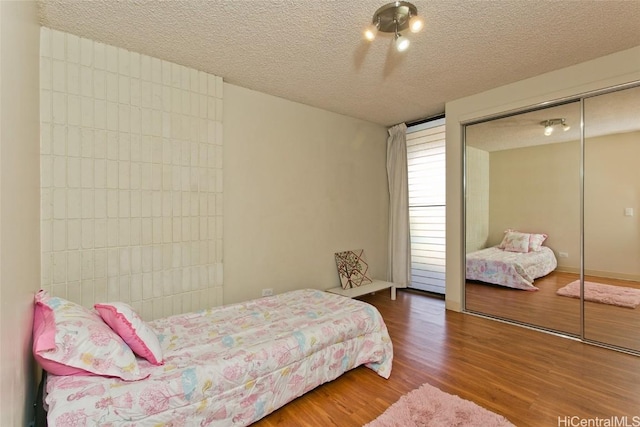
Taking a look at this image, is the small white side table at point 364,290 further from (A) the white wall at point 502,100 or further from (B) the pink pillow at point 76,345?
(B) the pink pillow at point 76,345

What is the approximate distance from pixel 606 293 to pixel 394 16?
3138 mm

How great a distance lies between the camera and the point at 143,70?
2514mm

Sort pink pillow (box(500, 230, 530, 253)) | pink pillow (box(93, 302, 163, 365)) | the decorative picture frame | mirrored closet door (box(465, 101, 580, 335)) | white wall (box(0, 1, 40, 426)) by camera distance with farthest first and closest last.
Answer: the decorative picture frame, pink pillow (box(500, 230, 530, 253)), mirrored closet door (box(465, 101, 580, 335)), pink pillow (box(93, 302, 163, 365)), white wall (box(0, 1, 40, 426))

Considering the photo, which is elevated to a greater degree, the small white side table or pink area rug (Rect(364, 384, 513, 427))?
the small white side table

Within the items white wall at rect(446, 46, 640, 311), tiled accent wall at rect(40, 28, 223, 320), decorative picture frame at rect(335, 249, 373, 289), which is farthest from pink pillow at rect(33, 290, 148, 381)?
white wall at rect(446, 46, 640, 311)

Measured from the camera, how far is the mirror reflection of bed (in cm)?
263

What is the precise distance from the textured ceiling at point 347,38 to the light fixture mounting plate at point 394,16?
0.17 feet

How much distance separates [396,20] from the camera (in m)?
2.04

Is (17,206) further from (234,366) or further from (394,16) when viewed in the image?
(394,16)

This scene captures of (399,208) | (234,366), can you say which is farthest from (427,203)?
(234,366)

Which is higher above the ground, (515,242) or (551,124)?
(551,124)

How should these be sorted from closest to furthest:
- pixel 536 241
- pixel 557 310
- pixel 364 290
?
pixel 557 310
pixel 536 241
pixel 364 290

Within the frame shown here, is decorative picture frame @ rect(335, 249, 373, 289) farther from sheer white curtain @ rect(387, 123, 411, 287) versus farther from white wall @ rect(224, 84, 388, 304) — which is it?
sheer white curtain @ rect(387, 123, 411, 287)

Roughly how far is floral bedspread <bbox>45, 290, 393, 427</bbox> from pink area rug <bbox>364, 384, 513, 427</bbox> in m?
0.38
